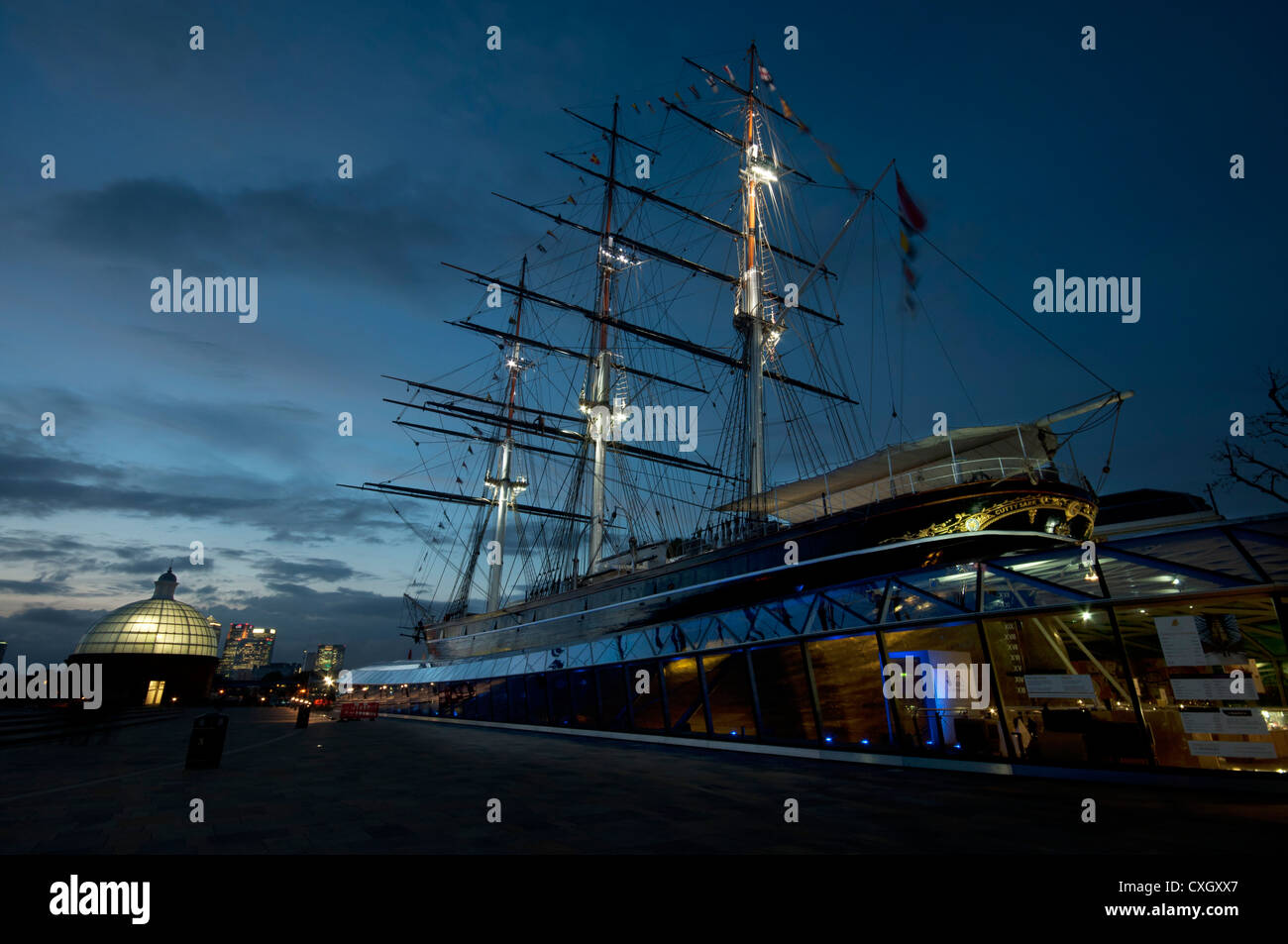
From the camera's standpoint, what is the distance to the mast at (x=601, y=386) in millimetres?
35312

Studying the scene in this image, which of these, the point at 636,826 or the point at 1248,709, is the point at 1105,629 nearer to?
the point at 1248,709

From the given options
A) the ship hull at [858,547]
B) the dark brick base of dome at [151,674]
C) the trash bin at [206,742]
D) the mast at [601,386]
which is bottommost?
the dark brick base of dome at [151,674]

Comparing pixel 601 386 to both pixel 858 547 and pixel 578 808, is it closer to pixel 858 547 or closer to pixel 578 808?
pixel 858 547

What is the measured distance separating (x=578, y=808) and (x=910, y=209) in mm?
19494

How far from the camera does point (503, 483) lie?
51.5 metres

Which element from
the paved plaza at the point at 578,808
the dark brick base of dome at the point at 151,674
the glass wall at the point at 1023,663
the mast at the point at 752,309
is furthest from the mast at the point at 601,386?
the dark brick base of dome at the point at 151,674

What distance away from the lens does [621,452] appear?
127 feet

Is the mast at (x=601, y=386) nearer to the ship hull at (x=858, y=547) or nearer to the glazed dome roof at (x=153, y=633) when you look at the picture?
the ship hull at (x=858, y=547)

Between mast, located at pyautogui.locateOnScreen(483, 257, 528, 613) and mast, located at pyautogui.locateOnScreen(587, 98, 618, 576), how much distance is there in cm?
882

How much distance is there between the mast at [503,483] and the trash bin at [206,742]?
113ft

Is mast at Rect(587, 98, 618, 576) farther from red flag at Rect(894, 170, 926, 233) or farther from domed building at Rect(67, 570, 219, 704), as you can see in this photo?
domed building at Rect(67, 570, 219, 704)
